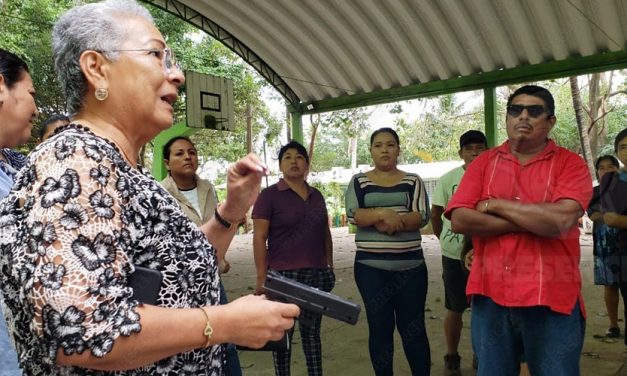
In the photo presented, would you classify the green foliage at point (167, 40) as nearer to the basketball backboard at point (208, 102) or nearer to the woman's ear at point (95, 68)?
the basketball backboard at point (208, 102)

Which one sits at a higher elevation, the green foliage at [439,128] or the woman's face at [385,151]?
the green foliage at [439,128]

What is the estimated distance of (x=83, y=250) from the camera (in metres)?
0.88

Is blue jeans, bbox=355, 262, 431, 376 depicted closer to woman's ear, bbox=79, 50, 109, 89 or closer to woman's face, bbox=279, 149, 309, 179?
woman's face, bbox=279, 149, 309, 179

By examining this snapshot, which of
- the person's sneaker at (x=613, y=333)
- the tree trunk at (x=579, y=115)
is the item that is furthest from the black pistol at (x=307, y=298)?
the tree trunk at (x=579, y=115)

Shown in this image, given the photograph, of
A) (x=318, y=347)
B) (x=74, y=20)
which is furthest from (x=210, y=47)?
(x=74, y=20)

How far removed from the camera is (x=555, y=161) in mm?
2287

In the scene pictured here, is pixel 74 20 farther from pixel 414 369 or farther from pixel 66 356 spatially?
pixel 414 369

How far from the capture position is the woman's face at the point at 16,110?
1.89 meters

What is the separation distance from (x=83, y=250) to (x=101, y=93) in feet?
1.23

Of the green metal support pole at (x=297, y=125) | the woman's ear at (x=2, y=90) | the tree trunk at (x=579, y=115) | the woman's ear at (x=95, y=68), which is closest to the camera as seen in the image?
the woman's ear at (x=95, y=68)

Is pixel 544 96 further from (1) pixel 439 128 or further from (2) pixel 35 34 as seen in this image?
(1) pixel 439 128

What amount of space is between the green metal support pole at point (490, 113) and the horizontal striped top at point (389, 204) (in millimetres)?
4356

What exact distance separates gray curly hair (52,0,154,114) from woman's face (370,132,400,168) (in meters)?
2.51

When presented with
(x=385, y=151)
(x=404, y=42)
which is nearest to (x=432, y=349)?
(x=385, y=151)
